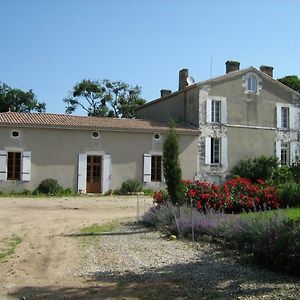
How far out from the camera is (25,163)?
21.9m

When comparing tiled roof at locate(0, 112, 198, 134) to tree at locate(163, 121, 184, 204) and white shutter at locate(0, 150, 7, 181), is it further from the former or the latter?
tree at locate(163, 121, 184, 204)

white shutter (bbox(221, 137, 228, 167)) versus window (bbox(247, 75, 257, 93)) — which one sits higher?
window (bbox(247, 75, 257, 93))

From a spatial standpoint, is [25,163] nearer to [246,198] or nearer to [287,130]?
[246,198]

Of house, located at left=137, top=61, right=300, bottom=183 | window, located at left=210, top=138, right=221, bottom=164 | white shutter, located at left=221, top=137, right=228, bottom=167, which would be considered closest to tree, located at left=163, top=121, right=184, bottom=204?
house, located at left=137, top=61, right=300, bottom=183

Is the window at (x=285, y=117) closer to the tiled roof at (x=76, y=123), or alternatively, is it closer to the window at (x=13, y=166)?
the tiled roof at (x=76, y=123)

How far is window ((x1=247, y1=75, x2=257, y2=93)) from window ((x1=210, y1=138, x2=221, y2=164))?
3.86 meters

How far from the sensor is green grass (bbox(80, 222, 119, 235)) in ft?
34.0

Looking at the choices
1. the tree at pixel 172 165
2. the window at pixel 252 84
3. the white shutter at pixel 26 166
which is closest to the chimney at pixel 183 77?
the window at pixel 252 84

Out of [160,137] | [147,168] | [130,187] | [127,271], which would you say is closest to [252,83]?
[160,137]

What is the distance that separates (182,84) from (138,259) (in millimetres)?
23279

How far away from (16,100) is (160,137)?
89.0 ft

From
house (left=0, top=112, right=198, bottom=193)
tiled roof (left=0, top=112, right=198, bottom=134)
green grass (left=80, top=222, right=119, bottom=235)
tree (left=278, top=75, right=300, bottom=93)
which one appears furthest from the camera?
tree (left=278, top=75, right=300, bottom=93)

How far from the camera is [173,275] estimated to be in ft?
19.9

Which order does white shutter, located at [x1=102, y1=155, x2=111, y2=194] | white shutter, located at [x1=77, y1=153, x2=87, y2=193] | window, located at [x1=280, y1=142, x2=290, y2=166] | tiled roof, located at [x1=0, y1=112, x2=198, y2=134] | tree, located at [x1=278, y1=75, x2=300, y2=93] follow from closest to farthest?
tiled roof, located at [x1=0, y1=112, x2=198, y2=134] < white shutter, located at [x1=77, y1=153, x2=87, y2=193] < white shutter, located at [x1=102, y1=155, x2=111, y2=194] < window, located at [x1=280, y1=142, x2=290, y2=166] < tree, located at [x1=278, y1=75, x2=300, y2=93]
